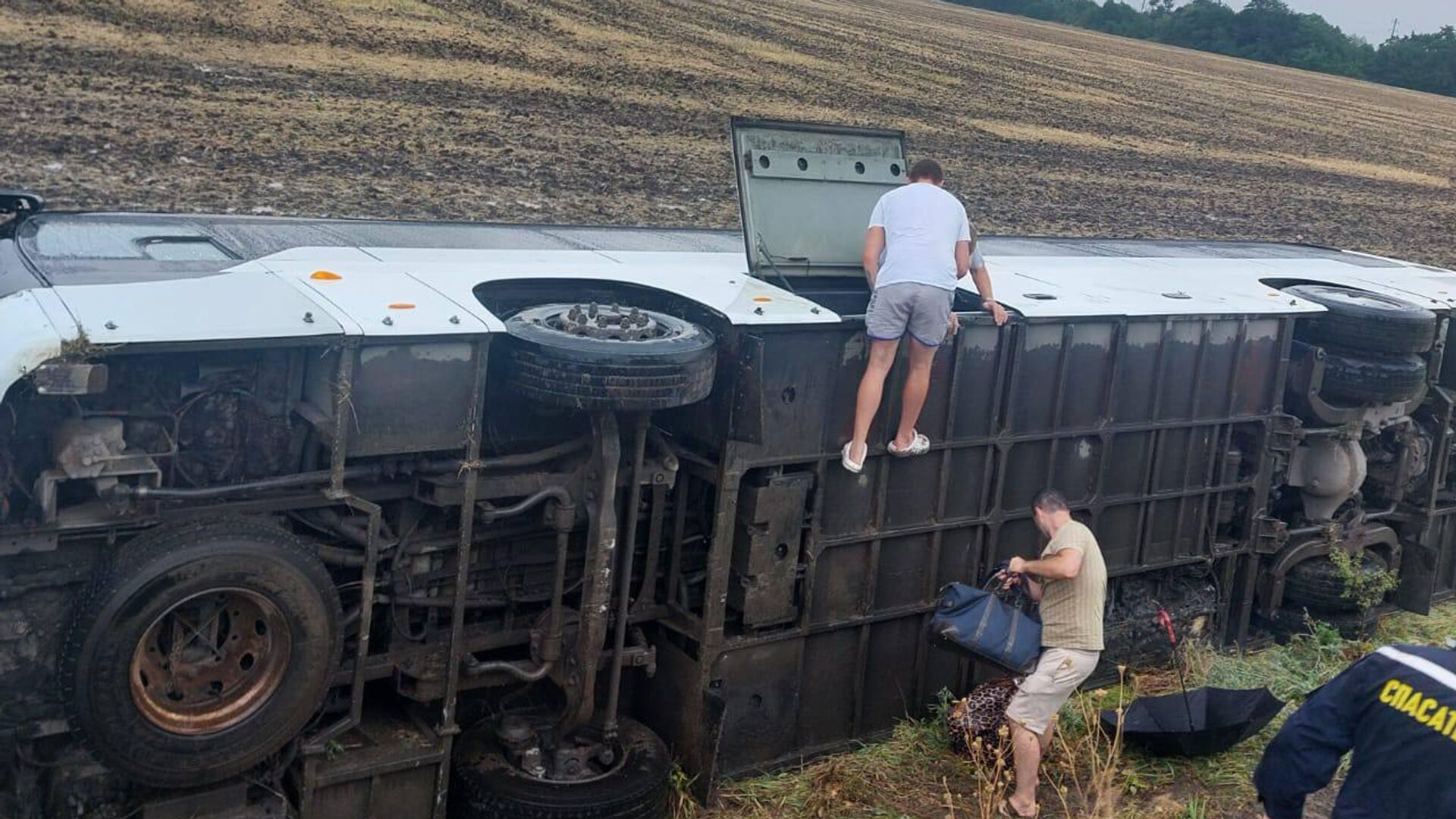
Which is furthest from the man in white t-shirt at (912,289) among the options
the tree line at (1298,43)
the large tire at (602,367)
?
the tree line at (1298,43)

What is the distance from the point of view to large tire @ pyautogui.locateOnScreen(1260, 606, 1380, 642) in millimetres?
8609

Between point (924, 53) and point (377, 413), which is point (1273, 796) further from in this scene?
point (924, 53)

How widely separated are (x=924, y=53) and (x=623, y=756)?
91.3 feet

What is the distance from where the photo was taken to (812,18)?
1314 inches

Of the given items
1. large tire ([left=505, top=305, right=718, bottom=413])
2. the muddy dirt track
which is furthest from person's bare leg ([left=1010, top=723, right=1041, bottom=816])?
the muddy dirt track

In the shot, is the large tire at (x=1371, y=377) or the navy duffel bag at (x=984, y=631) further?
the large tire at (x=1371, y=377)

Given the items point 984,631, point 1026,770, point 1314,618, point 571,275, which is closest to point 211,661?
point 571,275

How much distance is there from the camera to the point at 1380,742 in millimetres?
3891

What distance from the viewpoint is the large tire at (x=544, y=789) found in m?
5.40

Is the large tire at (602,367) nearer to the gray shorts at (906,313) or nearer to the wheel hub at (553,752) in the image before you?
the gray shorts at (906,313)

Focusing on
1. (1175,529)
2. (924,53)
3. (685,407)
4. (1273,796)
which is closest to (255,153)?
(685,407)

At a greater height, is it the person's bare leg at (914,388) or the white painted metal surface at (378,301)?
the white painted metal surface at (378,301)

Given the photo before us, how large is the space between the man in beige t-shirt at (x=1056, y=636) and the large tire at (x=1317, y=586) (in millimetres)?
2996

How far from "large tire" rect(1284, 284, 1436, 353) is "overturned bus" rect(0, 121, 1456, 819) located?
0.07ft
